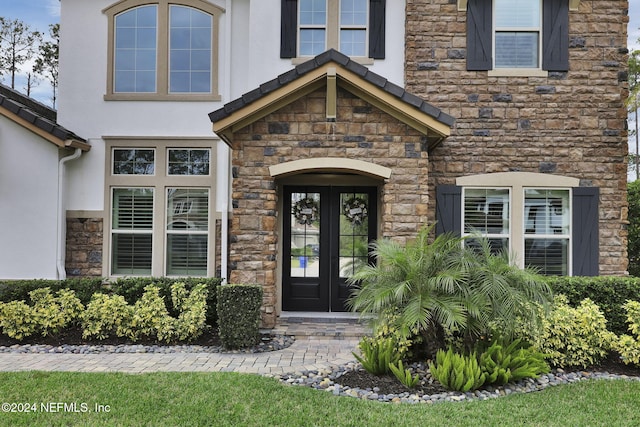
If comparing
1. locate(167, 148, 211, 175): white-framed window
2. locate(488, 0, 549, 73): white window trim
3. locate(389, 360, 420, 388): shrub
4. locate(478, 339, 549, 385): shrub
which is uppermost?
locate(488, 0, 549, 73): white window trim

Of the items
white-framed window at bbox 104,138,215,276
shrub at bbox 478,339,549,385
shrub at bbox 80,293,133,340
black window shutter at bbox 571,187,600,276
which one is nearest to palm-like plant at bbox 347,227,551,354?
shrub at bbox 478,339,549,385

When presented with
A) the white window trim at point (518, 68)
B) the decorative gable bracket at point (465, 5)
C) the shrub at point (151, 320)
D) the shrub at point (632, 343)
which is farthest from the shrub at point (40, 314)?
the decorative gable bracket at point (465, 5)

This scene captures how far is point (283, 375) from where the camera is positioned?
5.30m

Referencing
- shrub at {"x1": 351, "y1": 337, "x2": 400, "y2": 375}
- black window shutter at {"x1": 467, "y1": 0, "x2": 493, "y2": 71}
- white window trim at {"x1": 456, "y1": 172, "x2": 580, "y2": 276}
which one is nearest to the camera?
shrub at {"x1": 351, "y1": 337, "x2": 400, "y2": 375}

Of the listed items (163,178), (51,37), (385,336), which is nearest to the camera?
(385,336)

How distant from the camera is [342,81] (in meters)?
7.09

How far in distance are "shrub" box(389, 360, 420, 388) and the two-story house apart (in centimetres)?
268

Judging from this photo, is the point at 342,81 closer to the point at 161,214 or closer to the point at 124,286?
the point at 161,214

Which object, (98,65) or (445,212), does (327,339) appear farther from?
(98,65)

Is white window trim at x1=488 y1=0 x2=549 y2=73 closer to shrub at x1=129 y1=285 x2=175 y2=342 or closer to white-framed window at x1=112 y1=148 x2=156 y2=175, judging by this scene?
white-framed window at x1=112 y1=148 x2=156 y2=175

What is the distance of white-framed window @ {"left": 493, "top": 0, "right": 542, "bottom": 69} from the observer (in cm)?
825

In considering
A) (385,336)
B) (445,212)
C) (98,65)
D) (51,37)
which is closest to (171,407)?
(385,336)

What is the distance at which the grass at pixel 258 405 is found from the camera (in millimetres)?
4051

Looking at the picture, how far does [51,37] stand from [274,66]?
16.3 m
